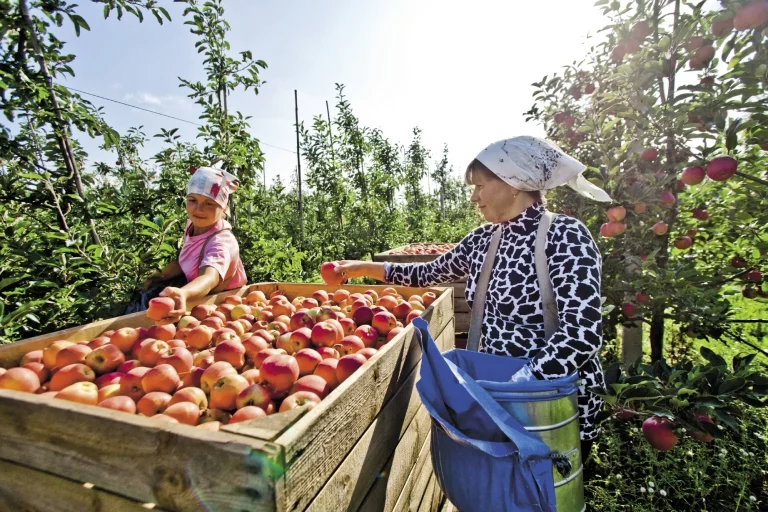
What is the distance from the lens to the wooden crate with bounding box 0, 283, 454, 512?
0.72 m

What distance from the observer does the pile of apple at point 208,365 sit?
1.15 metres

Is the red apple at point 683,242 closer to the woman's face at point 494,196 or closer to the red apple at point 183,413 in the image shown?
the woman's face at point 494,196

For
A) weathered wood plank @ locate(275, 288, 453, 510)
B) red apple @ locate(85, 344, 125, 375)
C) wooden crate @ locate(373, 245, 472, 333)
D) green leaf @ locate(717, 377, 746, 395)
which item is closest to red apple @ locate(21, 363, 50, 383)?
red apple @ locate(85, 344, 125, 375)

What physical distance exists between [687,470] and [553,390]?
1.89 metres

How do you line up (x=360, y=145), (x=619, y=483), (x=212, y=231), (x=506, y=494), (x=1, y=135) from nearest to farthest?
(x=506, y=494), (x=1, y=135), (x=619, y=483), (x=212, y=231), (x=360, y=145)

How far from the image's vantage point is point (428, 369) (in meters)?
1.30

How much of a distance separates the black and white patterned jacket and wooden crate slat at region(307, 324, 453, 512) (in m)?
0.42

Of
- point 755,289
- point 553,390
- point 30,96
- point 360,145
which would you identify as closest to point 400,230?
point 360,145

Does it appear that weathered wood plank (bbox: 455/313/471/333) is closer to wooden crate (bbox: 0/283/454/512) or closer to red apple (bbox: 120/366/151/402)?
wooden crate (bbox: 0/283/454/512)

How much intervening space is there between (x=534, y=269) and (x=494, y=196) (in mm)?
323

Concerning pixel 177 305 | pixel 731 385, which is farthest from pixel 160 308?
pixel 731 385

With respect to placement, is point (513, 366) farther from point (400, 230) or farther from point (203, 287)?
point (400, 230)

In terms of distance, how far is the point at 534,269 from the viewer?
4.97ft

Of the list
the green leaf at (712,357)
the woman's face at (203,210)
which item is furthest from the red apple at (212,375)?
the green leaf at (712,357)
